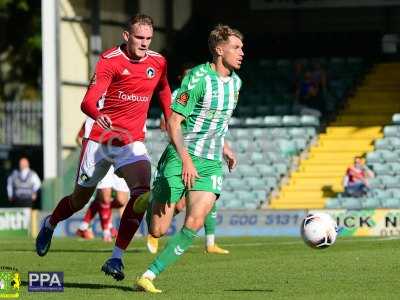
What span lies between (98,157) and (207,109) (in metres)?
1.70

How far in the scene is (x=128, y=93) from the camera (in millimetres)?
11992

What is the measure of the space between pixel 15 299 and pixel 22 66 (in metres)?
33.4

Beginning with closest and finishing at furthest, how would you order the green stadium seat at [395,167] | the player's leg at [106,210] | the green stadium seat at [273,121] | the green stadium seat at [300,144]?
the player's leg at [106,210], the green stadium seat at [395,167], the green stadium seat at [300,144], the green stadium seat at [273,121]

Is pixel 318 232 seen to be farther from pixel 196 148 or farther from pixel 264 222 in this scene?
pixel 264 222

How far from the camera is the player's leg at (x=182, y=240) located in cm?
1025

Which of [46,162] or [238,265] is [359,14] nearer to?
[46,162]

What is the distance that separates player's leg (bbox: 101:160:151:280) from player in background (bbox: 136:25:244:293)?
20.0 inches

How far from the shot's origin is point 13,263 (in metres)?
14.0

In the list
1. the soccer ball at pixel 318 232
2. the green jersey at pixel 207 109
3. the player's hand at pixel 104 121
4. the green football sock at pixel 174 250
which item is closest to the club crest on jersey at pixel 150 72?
the player's hand at pixel 104 121

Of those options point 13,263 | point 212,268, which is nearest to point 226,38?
point 212,268

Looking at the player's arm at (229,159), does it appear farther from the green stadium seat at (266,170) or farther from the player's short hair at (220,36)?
the green stadium seat at (266,170)

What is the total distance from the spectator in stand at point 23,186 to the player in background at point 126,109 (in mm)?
16390
